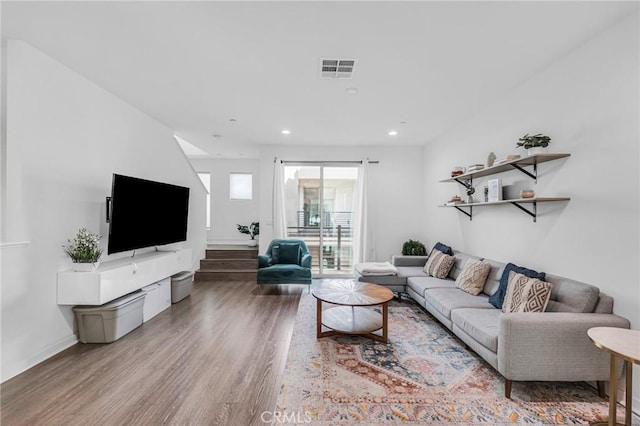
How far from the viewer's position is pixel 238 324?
11.1 feet

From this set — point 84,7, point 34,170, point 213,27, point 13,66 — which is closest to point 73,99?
point 13,66

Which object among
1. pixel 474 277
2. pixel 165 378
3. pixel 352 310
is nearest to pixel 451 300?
pixel 474 277

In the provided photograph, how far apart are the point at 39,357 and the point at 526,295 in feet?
14.0

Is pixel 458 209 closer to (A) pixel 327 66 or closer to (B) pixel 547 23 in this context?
(B) pixel 547 23

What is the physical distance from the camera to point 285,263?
200 inches

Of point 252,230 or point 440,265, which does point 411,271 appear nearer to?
point 440,265

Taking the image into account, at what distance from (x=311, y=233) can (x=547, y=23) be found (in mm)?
4537

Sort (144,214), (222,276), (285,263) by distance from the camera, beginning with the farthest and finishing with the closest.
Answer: (222,276) < (285,263) < (144,214)

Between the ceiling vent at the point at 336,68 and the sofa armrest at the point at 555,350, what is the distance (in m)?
2.46

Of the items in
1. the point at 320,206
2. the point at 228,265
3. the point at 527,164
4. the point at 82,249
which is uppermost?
the point at 527,164

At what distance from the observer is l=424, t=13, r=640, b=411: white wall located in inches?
76.4

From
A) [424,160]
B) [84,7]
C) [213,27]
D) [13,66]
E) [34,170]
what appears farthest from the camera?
[424,160]

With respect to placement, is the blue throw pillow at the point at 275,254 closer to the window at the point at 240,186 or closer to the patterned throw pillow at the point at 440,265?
the patterned throw pillow at the point at 440,265

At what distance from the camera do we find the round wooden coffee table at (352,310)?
2.90 metres
